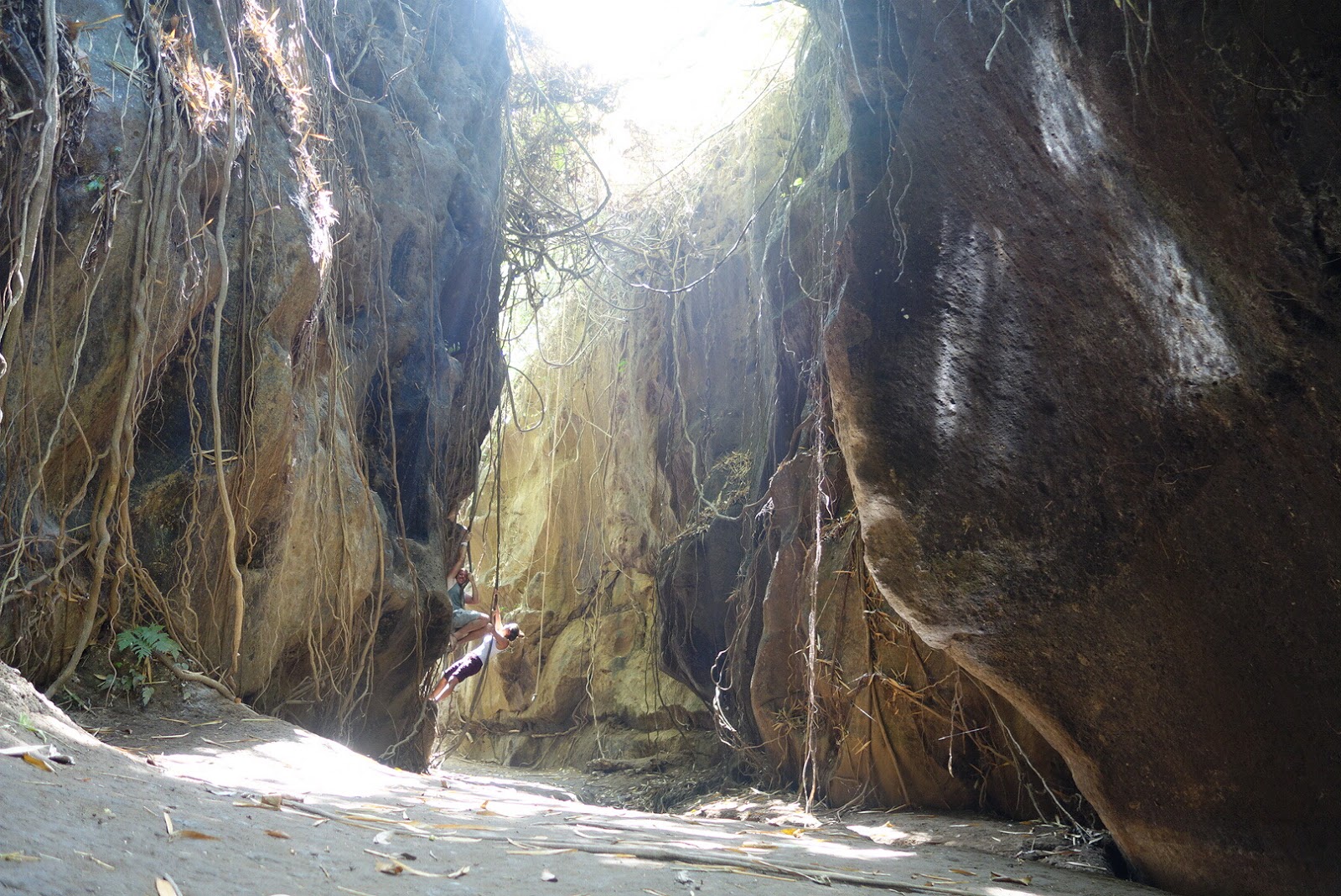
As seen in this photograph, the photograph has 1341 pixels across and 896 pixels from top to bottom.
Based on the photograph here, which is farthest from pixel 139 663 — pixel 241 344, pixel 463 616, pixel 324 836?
pixel 463 616

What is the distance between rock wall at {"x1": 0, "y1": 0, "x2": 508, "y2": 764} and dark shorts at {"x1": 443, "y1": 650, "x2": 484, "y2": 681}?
46.1 inches

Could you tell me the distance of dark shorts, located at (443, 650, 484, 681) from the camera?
769 centimetres

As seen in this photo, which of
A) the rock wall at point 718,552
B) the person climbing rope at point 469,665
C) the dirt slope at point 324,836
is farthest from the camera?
the person climbing rope at point 469,665

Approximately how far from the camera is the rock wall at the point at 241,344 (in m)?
3.22

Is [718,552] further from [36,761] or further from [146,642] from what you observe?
[36,761]

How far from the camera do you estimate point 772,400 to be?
7324mm

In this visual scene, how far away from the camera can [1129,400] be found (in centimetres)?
307

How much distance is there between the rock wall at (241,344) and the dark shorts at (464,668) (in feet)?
3.84

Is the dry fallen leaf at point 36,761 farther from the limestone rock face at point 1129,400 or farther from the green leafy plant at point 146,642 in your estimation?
the limestone rock face at point 1129,400

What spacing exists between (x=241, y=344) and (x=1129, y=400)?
3.75 meters

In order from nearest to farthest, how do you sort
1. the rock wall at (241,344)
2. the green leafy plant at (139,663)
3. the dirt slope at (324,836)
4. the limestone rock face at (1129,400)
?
1. the dirt slope at (324,836)
2. the limestone rock face at (1129,400)
3. the rock wall at (241,344)
4. the green leafy plant at (139,663)

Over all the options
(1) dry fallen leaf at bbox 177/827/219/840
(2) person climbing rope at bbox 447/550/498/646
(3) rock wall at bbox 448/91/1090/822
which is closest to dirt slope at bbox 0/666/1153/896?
(1) dry fallen leaf at bbox 177/827/219/840

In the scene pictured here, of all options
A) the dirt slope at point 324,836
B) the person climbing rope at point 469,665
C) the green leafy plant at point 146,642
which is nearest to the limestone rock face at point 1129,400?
the dirt slope at point 324,836

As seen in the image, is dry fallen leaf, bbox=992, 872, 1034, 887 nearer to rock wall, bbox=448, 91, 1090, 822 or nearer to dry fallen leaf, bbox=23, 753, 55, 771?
rock wall, bbox=448, 91, 1090, 822
